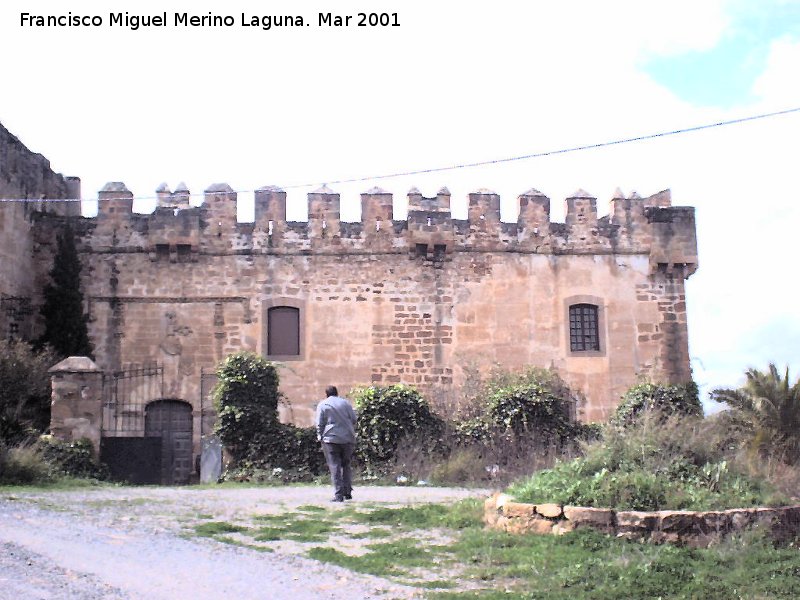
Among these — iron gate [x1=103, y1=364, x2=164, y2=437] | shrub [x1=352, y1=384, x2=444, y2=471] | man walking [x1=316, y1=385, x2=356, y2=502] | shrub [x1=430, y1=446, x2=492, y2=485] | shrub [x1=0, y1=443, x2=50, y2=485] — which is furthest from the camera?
iron gate [x1=103, y1=364, x2=164, y2=437]

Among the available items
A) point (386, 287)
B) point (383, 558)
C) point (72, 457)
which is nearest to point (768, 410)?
point (386, 287)

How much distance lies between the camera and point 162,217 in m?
21.6

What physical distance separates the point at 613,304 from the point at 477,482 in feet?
30.6

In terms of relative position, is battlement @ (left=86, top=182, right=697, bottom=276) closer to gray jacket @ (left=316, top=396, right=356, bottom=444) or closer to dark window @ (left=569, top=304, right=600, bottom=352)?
dark window @ (left=569, top=304, right=600, bottom=352)

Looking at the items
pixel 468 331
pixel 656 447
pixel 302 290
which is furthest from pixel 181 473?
pixel 656 447

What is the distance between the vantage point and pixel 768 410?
17.2 m

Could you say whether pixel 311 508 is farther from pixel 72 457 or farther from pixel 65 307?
pixel 65 307

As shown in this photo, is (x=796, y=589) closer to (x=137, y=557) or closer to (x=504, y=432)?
(x=137, y=557)

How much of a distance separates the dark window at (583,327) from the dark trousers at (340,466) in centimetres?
1115

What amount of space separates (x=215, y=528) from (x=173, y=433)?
12.0 metres

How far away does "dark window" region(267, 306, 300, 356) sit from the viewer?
21.5m

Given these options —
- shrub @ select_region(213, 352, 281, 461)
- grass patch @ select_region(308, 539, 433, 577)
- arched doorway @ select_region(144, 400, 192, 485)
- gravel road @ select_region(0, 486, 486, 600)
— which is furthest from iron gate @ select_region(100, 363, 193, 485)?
grass patch @ select_region(308, 539, 433, 577)

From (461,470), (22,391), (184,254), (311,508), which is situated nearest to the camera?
(311,508)

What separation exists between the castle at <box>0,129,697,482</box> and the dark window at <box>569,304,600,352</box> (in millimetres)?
33
